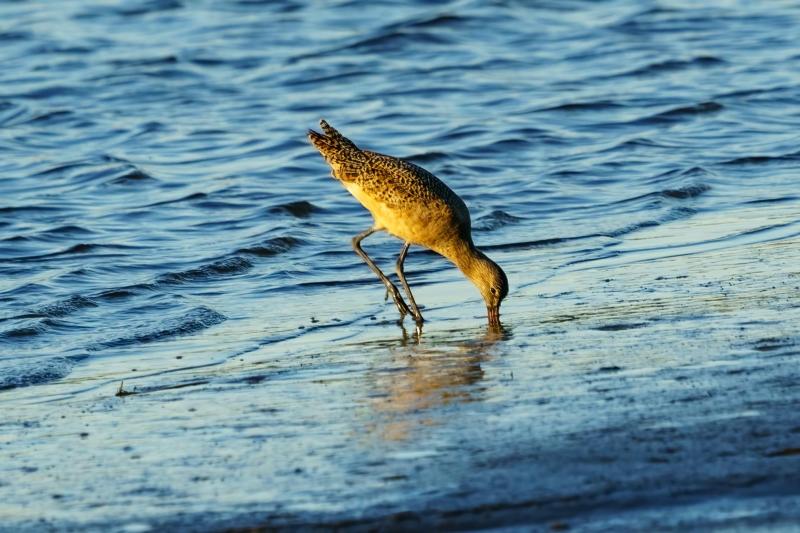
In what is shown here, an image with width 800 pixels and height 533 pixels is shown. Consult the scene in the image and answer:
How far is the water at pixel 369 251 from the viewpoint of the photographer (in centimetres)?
462

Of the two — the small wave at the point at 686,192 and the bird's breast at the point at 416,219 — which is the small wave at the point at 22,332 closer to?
the bird's breast at the point at 416,219

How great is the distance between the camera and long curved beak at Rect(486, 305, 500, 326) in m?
7.25

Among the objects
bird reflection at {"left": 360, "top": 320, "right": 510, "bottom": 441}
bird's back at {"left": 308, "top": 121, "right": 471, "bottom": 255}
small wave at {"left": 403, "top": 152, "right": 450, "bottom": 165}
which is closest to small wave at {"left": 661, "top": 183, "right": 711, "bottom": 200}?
small wave at {"left": 403, "top": 152, "right": 450, "bottom": 165}

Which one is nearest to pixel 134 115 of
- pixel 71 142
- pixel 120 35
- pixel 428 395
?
pixel 71 142

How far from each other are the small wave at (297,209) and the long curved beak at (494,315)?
400 centimetres

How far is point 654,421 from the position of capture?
4766 mm

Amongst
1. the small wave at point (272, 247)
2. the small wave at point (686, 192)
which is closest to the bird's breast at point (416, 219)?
the small wave at point (272, 247)

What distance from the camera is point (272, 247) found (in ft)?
32.9

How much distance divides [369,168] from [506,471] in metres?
4.20

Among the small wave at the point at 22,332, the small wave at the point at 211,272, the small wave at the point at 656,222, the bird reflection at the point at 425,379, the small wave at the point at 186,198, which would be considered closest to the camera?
the bird reflection at the point at 425,379

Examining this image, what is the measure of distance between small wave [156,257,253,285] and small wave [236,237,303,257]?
230 mm

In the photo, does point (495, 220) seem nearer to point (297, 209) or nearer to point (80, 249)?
point (297, 209)

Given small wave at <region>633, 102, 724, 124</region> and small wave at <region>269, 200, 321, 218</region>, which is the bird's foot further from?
small wave at <region>633, 102, 724, 124</region>

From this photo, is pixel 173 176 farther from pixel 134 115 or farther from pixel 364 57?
pixel 364 57
